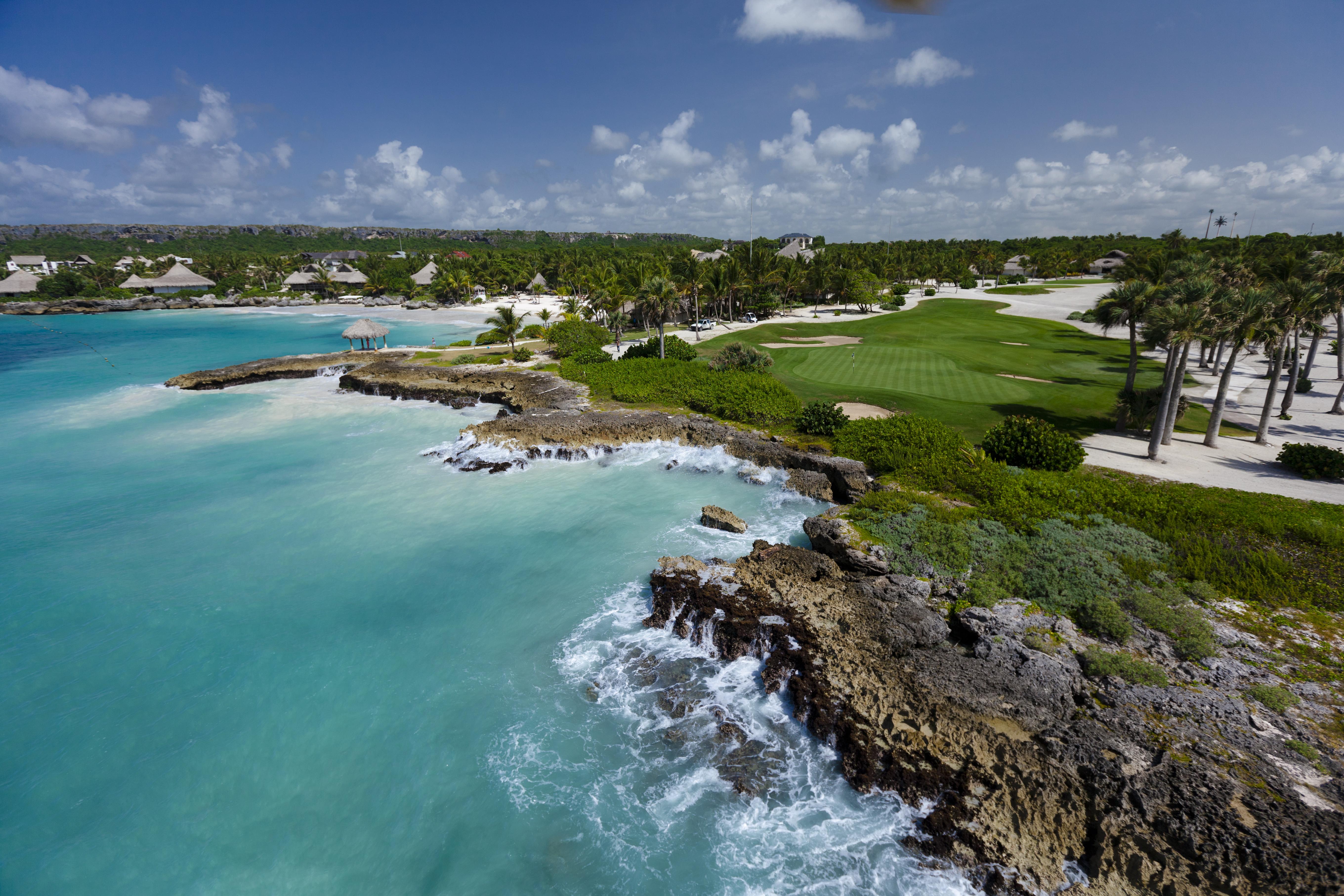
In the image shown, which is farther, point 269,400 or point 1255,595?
point 269,400

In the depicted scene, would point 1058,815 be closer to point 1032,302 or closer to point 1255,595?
point 1255,595

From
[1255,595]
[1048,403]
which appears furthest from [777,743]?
[1048,403]

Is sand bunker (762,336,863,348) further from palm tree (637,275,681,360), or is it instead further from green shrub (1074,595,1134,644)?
green shrub (1074,595,1134,644)

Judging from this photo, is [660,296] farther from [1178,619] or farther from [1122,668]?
[1122,668]

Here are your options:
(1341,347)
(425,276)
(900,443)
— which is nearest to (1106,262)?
(1341,347)

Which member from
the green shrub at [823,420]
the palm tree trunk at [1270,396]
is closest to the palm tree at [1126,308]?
the palm tree trunk at [1270,396]
